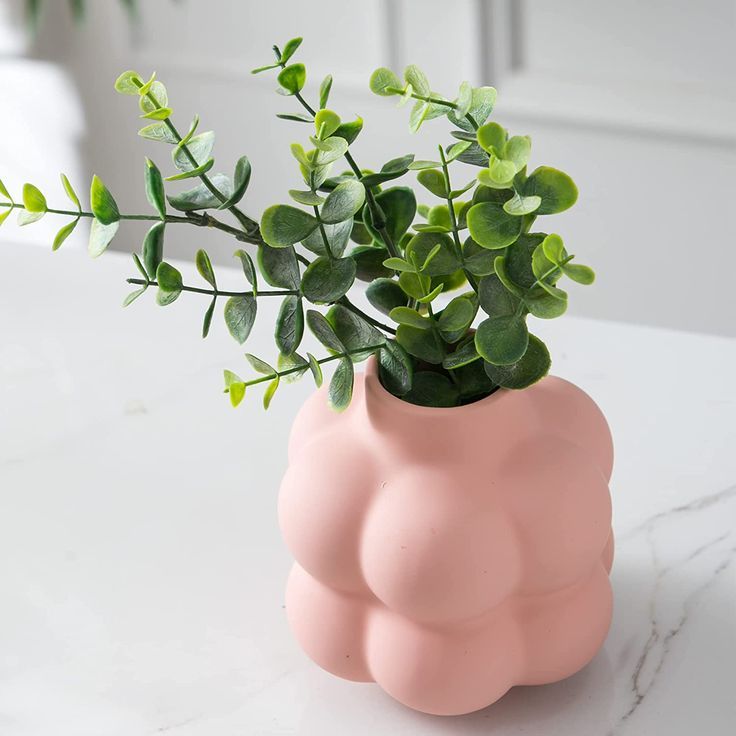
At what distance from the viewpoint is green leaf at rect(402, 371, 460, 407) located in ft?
2.01

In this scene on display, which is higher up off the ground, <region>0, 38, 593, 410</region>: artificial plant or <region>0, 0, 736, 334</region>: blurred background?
<region>0, 38, 593, 410</region>: artificial plant

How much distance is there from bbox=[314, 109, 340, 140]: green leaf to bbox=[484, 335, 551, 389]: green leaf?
0.46ft

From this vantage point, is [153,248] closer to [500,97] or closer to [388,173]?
[388,173]

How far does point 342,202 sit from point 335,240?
0.03 meters

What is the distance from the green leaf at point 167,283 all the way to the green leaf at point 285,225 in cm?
5

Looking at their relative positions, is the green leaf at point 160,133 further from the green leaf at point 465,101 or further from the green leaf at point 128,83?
the green leaf at point 465,101

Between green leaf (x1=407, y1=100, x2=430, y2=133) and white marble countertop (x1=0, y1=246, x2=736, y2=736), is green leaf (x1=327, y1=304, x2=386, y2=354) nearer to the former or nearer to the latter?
green leaf (x1=407, y1=100, x2=430, y2=133)

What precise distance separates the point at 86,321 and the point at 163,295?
1.78ft

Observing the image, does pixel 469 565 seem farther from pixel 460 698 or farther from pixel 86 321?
pixel 86 321

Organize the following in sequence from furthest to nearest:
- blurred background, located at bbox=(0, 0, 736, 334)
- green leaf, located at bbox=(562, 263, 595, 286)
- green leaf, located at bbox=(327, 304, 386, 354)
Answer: blurred background, located at bbox=(0, 0, 736, 334), green leaf, located at bbox=(327, 304, 386, 354), green leaf, located at bbox=(562, 263, 595, 286)

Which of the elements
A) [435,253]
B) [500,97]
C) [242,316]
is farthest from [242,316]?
[500,97]

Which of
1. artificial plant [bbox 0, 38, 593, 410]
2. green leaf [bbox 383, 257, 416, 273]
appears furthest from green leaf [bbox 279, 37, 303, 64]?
green leaf [bbox 383, 257, 416, 273]

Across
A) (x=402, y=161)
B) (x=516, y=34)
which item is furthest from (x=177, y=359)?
(x=516, y=34)

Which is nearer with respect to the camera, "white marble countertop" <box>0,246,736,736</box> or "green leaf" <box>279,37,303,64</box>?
"green leaf" <box>279,37,303,64</box>
